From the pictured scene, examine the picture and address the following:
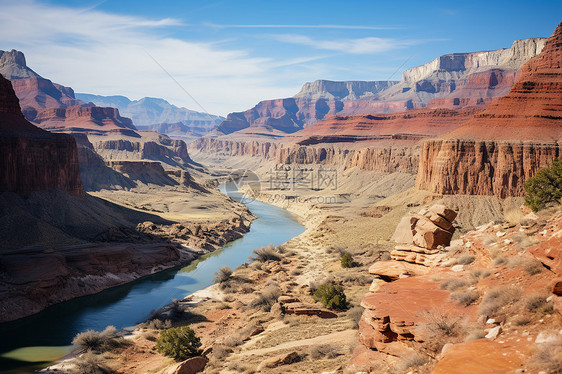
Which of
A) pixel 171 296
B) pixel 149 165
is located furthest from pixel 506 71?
pixel 171 296

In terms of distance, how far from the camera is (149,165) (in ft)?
357

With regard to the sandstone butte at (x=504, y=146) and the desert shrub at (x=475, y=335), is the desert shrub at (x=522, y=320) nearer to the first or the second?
the desert shrub at (x=475, y=335)

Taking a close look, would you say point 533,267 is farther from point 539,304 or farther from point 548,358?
point 548,358

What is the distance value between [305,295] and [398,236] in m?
17.4

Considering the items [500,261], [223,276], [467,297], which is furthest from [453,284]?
[223,276]

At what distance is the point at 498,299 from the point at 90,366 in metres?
20.0

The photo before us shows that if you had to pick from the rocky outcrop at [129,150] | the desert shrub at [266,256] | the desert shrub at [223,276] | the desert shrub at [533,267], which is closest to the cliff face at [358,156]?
the rocky outcrop at [129,150]

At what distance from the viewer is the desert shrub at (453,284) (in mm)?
12836

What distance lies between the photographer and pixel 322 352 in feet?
52.6

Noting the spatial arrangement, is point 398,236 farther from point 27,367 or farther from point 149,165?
point 149,165

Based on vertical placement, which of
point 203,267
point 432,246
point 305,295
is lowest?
point 203,267

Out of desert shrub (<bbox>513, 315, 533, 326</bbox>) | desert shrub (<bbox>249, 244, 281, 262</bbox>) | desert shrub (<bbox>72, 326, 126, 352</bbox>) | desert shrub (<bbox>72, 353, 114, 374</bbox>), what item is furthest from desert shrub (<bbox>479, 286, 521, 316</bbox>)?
desert shrub (<bbox>249, 244, 281, 262</bbox>)

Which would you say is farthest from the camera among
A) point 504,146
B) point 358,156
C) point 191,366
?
point 358,156

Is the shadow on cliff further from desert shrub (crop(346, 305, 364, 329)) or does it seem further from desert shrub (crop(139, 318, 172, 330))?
desert shrub (crop(346, 305, 364, 329))
